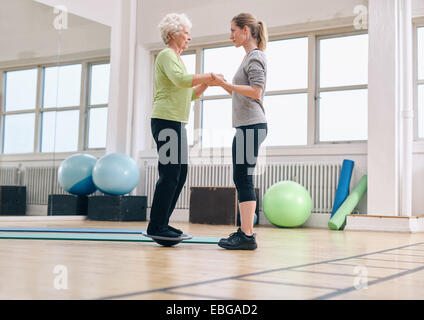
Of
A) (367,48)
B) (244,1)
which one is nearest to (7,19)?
(244,1)

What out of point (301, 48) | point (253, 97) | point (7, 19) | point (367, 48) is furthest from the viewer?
point (301, 48)

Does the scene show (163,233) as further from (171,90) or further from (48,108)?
(48,108)

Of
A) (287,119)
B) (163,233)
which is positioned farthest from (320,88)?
(163,233)

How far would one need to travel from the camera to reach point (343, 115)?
242 inches

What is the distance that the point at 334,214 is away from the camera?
221 inches

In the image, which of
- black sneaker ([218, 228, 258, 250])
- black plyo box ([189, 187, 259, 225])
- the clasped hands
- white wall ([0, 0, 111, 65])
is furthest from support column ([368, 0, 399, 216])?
white wall ([0, 0, 111, 65])

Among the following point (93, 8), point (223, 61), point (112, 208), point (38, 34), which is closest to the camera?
point (38, 34)

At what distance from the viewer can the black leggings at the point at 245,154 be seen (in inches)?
105

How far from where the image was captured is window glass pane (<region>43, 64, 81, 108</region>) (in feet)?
20.1

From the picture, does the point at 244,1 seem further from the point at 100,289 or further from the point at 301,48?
the point at 100,289

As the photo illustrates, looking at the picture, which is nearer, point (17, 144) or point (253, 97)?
point (253, 97)

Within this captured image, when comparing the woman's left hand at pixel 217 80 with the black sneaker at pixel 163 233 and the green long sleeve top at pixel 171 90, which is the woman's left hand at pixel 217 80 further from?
the black sneaker at pixel 163 233

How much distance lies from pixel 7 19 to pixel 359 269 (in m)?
4.70

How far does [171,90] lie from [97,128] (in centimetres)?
459
